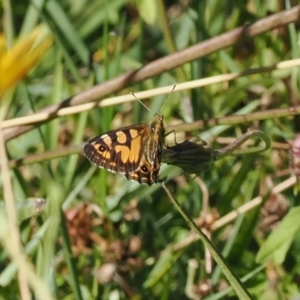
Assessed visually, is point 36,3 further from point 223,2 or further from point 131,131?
point 131,131

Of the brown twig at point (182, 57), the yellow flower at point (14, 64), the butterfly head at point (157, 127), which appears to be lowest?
the butterfly head at point (157, 127)

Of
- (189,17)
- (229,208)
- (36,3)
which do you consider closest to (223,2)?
(189,17)

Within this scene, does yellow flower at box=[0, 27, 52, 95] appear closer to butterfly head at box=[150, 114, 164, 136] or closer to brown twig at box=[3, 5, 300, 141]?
butterfly head at box=[150, 114, 164, 136]

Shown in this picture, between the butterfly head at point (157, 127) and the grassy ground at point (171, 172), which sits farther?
the grassy ground at point (171, 172)

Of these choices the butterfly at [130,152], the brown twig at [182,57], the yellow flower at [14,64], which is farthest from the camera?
the brown twig at [182,57]

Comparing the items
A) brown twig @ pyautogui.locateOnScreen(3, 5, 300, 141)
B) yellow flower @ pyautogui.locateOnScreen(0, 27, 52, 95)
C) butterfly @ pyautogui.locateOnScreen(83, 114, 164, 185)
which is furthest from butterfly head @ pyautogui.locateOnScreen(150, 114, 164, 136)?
yellow flower @ pyautogui.locateOnScreen(0, 27, 52, 95)

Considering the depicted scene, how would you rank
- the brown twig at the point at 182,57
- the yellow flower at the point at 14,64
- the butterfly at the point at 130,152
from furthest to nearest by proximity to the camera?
the brown twig at the point at 182,57 < the butterfly at the point at 130,152 < the yellow flower at the point at 14,64

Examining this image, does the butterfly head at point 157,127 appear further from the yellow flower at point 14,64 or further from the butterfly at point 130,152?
the yellow flower at point 14,64

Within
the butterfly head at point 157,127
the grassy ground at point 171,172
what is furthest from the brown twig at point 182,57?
the butterfly head at point 157,127
